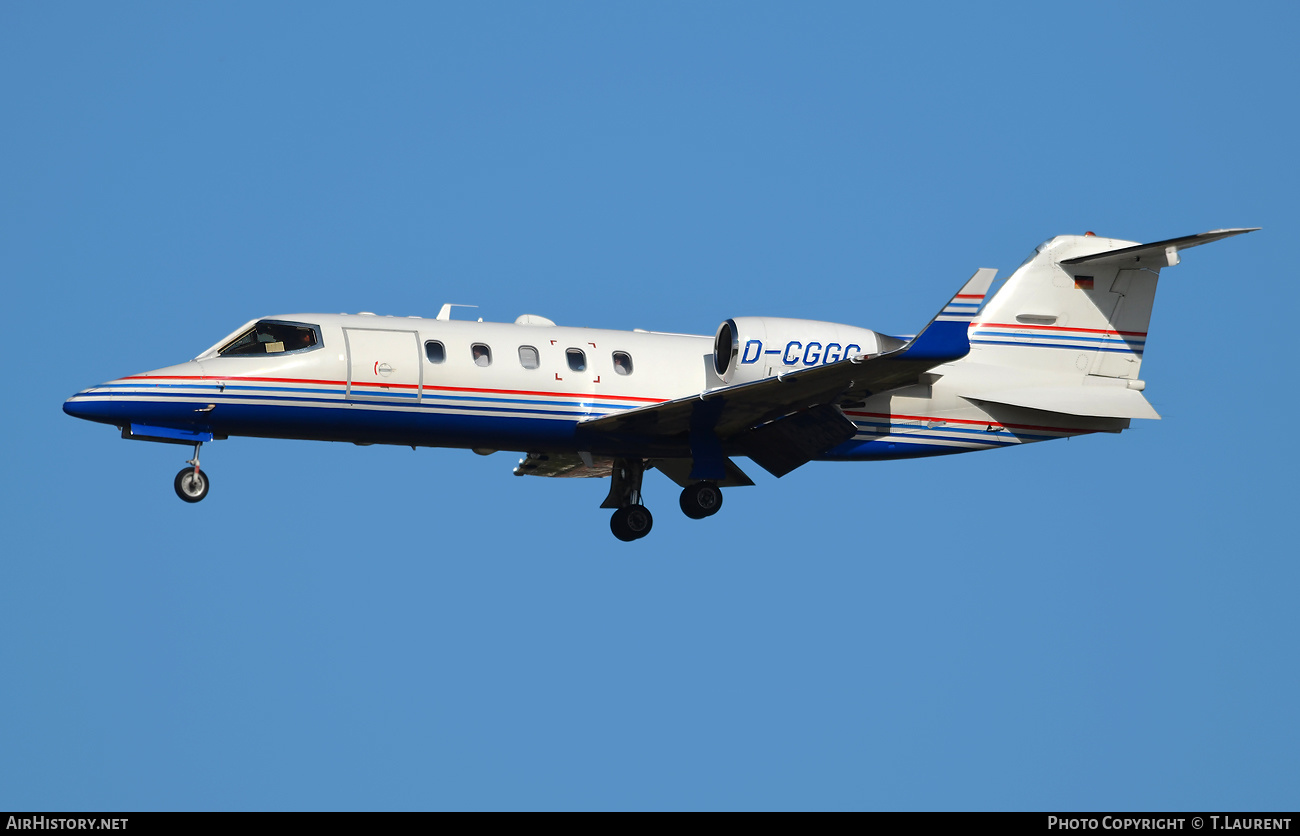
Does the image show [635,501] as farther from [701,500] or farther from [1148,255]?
[1148,255]

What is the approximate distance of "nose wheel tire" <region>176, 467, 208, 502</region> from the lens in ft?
87.1

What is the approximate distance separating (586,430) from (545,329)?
5.80ft

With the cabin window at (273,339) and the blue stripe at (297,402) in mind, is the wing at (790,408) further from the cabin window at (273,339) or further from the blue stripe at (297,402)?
the cabin window at (273,339)

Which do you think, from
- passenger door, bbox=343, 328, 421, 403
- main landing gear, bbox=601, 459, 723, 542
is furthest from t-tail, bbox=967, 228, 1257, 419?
passenger door, bbox=343, 328, 421, 403

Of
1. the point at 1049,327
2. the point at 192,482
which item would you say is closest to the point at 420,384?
the point at 192,482

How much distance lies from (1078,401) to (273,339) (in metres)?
13.2

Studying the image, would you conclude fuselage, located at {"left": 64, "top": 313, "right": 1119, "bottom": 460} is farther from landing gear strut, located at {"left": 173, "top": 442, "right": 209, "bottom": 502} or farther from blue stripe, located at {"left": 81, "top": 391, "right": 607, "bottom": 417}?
landing gear strut, located at {"left": 173, "top": 442, "right": 209, "bottom": 502}

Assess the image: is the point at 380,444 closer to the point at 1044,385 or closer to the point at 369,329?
the point at 369,329

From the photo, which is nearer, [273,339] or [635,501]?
[273,339]

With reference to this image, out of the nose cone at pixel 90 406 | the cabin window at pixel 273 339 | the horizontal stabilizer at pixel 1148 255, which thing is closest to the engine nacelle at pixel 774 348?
the horizontal stabilizer at pixel 1148 255

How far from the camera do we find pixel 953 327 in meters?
25.6

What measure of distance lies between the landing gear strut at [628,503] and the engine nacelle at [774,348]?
9.53 ft

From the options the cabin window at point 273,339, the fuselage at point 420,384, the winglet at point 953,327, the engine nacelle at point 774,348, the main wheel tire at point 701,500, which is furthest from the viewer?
the main wheel tire at point 701,500

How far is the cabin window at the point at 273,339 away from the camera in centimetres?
2689
